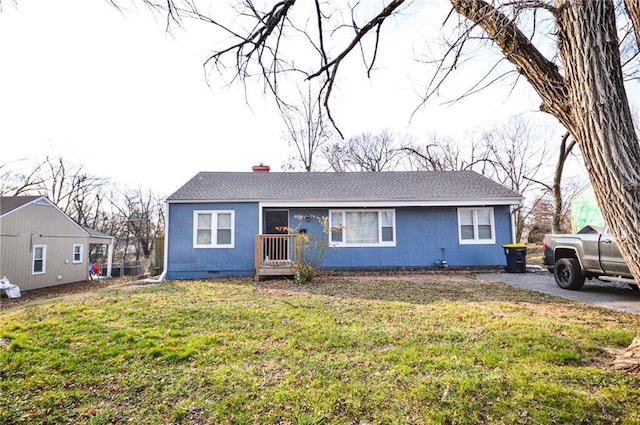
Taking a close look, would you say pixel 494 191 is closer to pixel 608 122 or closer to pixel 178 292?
pixel 608 122

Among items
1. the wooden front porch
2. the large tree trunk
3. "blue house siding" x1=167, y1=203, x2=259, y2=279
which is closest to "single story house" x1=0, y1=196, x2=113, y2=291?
"blue house siding" x1=167, y1=203, x2=259, y2=279

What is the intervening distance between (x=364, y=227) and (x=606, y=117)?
9.04 m

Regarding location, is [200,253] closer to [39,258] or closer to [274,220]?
[274,220]

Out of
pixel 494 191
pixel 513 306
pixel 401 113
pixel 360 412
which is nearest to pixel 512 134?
pixel 494 191

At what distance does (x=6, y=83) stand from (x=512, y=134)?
28.3 m

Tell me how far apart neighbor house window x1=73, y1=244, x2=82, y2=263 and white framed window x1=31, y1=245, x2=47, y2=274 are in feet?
7.31

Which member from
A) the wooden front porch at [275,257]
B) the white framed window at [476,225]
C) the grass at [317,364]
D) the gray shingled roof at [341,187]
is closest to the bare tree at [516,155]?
the gray shingled roof at [341,187]

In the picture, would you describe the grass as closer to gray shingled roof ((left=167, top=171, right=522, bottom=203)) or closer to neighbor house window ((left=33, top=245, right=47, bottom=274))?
gray shingled roof ((left=167, top=171, right=522, bottom=203))

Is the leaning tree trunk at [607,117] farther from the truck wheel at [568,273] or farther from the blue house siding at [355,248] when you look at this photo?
the blue house siding at [355,248]

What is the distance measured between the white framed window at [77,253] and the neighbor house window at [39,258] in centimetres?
224

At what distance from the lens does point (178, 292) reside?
718 cm

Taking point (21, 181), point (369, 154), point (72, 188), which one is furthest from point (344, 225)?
point (72, 188)

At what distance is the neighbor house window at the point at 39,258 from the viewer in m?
14.0

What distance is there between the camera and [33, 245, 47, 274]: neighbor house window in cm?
1400
